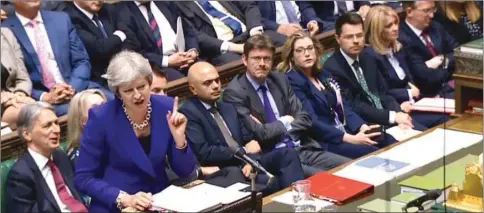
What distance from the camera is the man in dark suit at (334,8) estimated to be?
538 centimetres

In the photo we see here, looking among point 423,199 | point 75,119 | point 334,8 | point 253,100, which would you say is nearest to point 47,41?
point 75,119

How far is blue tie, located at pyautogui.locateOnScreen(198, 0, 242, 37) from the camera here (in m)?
4.93

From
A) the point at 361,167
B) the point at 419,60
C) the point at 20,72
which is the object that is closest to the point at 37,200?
the point at 20,72

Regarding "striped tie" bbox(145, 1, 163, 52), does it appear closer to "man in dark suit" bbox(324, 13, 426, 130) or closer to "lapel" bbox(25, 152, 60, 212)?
"man in dark suit" bbox(324, 13, 426, 130)

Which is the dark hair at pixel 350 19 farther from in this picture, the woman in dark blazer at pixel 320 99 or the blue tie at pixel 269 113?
the blue tie at pixel 269 113

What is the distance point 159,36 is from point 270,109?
0.57 metres

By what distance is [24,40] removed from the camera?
4160 mm

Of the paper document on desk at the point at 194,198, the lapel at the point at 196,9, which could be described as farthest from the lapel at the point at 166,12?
the paper document on desk at the point at 194,198

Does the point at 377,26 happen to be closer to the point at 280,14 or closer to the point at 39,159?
the point at 280,14

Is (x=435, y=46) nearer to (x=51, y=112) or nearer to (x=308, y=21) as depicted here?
(x=308, y=21)

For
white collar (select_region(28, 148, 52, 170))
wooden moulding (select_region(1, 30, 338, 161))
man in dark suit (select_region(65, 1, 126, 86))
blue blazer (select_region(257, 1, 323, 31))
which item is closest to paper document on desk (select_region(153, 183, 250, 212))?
white collar (select_region(28, 148, 52, 170))

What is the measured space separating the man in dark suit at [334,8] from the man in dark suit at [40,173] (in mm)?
1969

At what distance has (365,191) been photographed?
322 centimetres

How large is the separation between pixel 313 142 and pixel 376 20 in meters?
0.72
